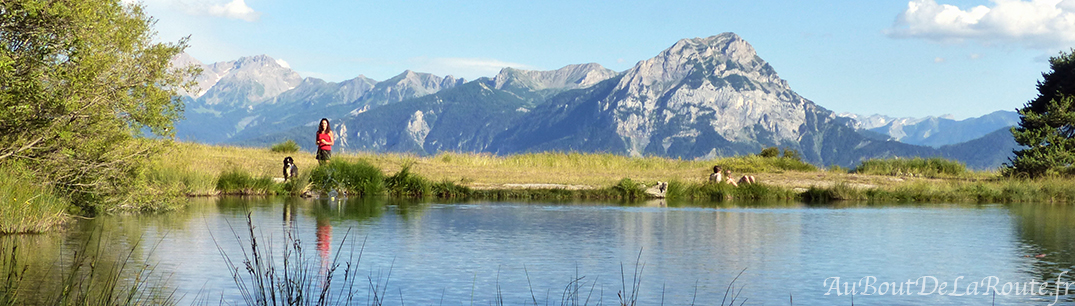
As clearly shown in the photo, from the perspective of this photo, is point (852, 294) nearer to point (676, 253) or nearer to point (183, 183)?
point (676, 253)

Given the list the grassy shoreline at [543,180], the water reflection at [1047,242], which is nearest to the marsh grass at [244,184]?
the grassy shoreline at [543,180]

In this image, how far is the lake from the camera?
11258 mm

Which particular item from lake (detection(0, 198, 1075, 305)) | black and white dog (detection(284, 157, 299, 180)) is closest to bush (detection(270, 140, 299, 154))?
black and white dog (detection(284, 157, 299, 180))

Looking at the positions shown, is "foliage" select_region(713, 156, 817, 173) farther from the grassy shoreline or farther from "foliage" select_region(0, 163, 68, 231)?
"foliage" select_region(0, 163, 68, 231)

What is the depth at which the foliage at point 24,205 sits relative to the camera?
48.9ft

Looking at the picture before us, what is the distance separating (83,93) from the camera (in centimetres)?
1531

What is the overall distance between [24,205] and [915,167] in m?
42.5

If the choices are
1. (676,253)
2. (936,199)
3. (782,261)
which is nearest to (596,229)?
(676,253)

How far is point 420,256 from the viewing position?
1435 cm

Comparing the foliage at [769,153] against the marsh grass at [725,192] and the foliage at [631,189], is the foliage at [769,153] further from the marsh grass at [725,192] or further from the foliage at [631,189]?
the foliage at [631,189]

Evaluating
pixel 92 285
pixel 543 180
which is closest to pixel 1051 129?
pixel 543 180

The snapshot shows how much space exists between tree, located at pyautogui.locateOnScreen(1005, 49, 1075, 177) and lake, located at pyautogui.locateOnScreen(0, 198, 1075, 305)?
711 inches

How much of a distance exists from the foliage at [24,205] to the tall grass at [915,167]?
38.7 m

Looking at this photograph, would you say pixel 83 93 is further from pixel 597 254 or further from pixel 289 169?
pixel 289 169
